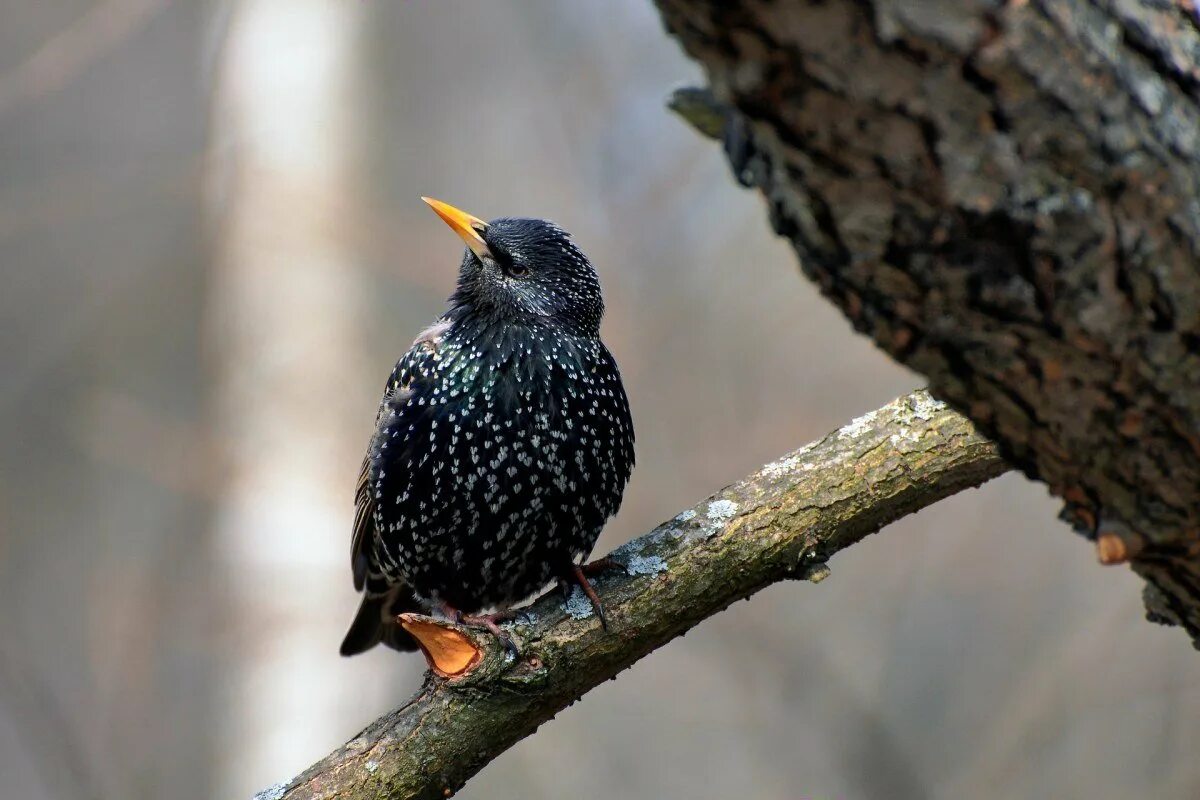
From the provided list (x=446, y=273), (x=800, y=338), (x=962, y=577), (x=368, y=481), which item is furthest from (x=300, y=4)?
(x=962, y=577)

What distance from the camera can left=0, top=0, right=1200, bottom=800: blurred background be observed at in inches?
242

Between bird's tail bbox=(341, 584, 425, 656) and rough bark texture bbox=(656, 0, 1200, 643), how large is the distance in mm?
3003

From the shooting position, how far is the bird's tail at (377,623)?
4.10 m

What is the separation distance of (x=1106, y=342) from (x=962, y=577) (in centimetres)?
600

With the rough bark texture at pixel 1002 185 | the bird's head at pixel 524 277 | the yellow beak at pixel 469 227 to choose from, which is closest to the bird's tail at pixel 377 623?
the bird's head at pixel 524 277

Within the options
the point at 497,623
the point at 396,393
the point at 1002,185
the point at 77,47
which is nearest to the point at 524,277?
the point at 396,393

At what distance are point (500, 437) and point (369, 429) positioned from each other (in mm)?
3098

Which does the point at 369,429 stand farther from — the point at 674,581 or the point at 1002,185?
the point at 1002,185

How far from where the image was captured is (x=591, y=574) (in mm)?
3037

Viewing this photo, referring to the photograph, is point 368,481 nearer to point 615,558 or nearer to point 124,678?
point 615,558

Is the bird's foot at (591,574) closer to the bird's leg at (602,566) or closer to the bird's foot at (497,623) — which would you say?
the bird's leg at (602,566)

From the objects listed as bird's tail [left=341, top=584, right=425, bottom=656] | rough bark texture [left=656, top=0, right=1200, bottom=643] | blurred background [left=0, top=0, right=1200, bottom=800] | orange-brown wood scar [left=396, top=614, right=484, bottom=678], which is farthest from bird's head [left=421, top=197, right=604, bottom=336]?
rough bark texture [left=656, top=0, right=1200, bottom=643]

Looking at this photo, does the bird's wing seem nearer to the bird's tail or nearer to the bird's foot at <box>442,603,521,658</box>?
the bird's tail

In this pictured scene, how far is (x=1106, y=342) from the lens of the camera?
4.25 feet
